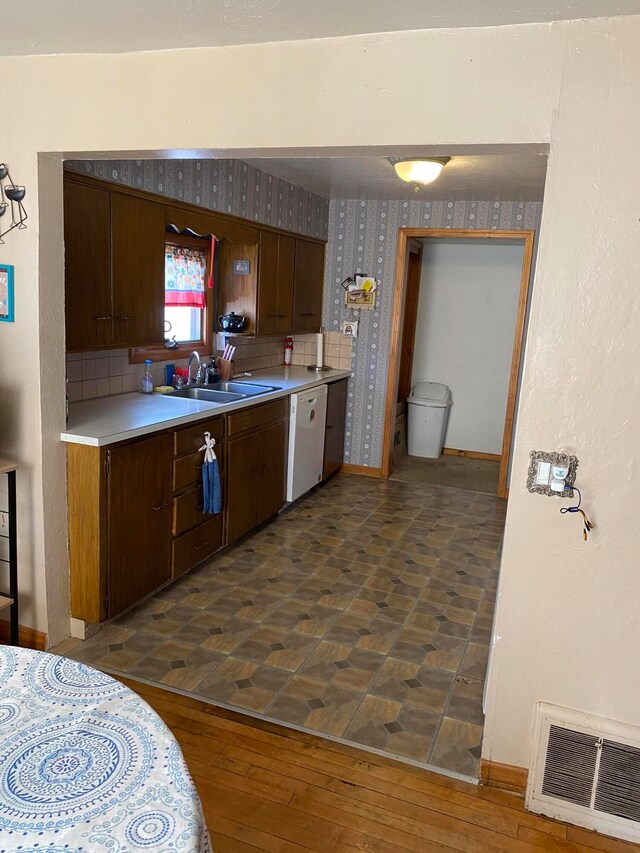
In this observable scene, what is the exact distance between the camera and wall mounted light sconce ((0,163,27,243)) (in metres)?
2.46

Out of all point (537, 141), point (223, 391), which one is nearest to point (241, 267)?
point (223, 391)

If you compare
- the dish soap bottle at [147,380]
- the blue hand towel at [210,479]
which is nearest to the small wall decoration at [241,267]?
the dish soap bottle at [147,380]

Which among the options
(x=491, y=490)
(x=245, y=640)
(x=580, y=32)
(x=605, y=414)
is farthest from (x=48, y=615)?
(x=491, y=490)

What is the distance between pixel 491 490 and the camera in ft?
18.5

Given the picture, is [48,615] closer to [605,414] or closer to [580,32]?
[605,414]

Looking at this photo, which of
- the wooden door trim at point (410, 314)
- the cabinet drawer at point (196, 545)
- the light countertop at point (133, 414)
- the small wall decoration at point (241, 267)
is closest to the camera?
the light countertop at point (133, 414)

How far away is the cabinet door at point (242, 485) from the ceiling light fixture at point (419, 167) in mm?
1736

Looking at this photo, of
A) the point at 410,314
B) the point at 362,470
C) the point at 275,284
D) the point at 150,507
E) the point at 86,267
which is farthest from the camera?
the point at 410,314

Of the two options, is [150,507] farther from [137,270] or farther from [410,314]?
[410,314]

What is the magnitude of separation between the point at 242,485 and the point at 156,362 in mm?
945

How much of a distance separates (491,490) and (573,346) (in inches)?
153

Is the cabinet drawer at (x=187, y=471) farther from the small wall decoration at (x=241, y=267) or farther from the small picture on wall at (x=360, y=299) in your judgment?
the small picture on wall at (x=360, y=299)

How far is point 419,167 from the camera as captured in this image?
341 centimetres

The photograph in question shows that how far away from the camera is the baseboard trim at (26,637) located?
2.78 m
